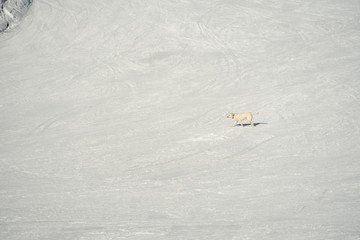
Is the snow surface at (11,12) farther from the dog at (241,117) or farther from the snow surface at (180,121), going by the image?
the dog at (241,117)

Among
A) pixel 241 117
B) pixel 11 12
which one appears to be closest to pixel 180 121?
pixel 241 117

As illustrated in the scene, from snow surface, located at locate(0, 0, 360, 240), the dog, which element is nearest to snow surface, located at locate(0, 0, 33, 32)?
snow surface, located at locate(0, 0, 360, 240)

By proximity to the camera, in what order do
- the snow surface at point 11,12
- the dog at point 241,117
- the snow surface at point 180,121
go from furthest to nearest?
the snow surface at point 11,12 → the dog at point 241,117 → the snow surface at point 180,121

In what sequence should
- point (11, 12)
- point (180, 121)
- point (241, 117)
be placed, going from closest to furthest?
1. point (241, 117)
2. point (180, 121)
3. point (11, 12)

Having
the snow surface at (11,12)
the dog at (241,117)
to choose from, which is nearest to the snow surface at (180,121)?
the dog at (241,117)

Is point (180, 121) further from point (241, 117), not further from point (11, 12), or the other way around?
point (11, 12)

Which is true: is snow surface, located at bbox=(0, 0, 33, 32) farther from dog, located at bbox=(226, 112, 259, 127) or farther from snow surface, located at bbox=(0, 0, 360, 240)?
dog, located at bbox=(226, 112, 259, 127)

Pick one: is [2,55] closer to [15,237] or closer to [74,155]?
[74,155]

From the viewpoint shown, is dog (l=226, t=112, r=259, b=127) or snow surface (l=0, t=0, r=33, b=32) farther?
snow surface (l=0, t=0, r=33, b=32)

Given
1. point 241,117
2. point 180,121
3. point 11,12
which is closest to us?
point 241,117
